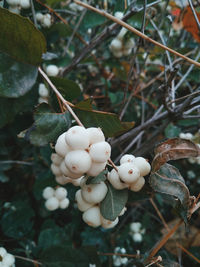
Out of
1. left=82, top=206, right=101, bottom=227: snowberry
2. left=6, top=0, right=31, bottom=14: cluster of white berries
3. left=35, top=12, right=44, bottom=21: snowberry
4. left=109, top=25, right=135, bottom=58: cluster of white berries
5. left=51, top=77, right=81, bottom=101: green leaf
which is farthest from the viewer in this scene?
left=109, top=25, right=135, bottom=58: cluster of white berries

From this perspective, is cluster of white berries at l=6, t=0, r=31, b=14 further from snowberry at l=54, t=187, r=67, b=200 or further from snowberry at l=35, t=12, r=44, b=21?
snowberry at l=54, t=187, r=67, b=200

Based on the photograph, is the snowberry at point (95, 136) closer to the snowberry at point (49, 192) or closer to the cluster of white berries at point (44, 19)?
the snowberry at point (49, 192)

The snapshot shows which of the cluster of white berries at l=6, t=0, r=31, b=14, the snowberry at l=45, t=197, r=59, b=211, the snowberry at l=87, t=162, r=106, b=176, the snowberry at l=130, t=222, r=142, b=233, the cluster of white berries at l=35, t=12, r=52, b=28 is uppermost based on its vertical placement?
the cluster of white berries at l=6, t=0, r=31, b=14

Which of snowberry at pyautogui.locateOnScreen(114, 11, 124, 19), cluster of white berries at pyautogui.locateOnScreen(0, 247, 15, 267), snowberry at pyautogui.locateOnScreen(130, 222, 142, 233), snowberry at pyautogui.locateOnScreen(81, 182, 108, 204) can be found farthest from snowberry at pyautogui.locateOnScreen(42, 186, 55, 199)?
snowberry at pyautogui.locateOnScreen(114, 11, 124, 19)

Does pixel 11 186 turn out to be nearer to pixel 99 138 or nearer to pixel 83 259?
pixel 83 259

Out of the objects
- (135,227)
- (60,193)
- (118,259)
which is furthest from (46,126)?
(135,227)

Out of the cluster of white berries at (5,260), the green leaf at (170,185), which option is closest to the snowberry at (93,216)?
the green leaf at (170,185)
